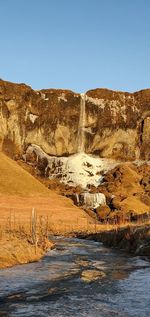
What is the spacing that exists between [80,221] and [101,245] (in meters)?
30.8

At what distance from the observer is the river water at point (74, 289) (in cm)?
1391

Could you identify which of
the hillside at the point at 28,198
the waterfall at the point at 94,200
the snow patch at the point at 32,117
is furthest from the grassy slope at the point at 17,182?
the snow patch at the point at 32,117

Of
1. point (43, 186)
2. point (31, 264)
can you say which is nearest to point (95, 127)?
point (43, 186)

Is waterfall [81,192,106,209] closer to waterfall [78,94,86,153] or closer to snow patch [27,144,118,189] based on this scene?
snow patch [27,144,118,189]

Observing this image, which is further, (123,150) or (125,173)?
(123,150)

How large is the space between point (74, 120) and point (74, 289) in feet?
310

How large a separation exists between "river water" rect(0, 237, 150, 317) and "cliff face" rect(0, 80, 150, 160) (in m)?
82.7

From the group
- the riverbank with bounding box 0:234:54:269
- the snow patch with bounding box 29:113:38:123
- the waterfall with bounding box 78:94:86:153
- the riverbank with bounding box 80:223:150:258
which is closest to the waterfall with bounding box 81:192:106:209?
the waterfall with bounding box 78:94:86:153

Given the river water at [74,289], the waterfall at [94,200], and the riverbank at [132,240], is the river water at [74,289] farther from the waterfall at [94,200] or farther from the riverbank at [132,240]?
the waterfall at [94,200]

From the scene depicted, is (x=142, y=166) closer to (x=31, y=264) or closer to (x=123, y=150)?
(x=123, y=150)

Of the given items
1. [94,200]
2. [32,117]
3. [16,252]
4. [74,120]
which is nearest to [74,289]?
[16,252]

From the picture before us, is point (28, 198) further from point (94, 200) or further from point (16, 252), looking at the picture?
point (16, 252)

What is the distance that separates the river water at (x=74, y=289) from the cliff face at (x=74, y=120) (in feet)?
271

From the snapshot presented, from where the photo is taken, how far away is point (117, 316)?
1327 centimetres
